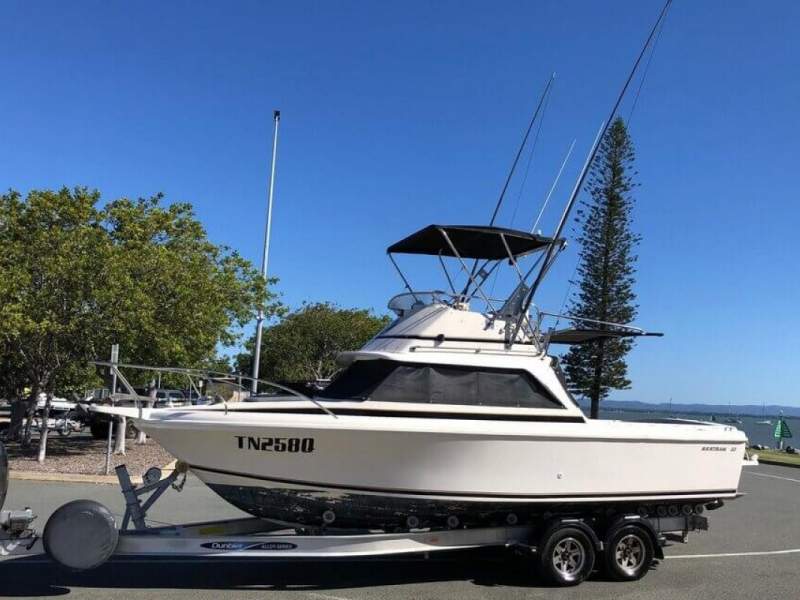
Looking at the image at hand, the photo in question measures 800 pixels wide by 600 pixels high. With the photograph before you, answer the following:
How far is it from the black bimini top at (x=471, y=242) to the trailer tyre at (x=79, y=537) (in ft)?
14.8

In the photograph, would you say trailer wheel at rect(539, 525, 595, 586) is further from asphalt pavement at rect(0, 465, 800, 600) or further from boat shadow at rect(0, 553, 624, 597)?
boat shadow at rect(0, 553, 624, 597)

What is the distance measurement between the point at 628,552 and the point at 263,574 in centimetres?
368

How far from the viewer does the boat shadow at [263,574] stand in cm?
627

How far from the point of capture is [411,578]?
6.94 meters

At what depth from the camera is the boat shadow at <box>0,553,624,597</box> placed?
6270mm

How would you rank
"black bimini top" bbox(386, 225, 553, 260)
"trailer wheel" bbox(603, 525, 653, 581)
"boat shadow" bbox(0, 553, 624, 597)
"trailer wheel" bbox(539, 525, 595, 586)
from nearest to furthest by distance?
1. "boat shadow" bbox(0, 553, 624, 597)
2. "trailer wheel" bbox(539, 525, 595, 586)
3. "trailer wheel" bbox(603, 525, 653, 581)
4. "black bimini top" bbox(386, 225, 553, 260)

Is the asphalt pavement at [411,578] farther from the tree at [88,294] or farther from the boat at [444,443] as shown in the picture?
the tree at [88,294]

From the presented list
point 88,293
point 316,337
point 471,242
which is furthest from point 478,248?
point 316,337

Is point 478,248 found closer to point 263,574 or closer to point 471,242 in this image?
point 471,242

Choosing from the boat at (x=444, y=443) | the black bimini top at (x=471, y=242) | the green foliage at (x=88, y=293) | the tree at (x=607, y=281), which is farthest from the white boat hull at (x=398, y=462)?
the tree at (x=607, y=281)

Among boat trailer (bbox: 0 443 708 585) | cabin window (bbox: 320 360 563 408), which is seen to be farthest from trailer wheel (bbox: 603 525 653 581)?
cabin window (bbox: 320 360 563 408)

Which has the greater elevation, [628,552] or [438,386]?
[438,386]

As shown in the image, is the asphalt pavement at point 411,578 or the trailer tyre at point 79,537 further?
the asphalt pavement at point 411,578

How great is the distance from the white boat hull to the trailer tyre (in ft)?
2.71
